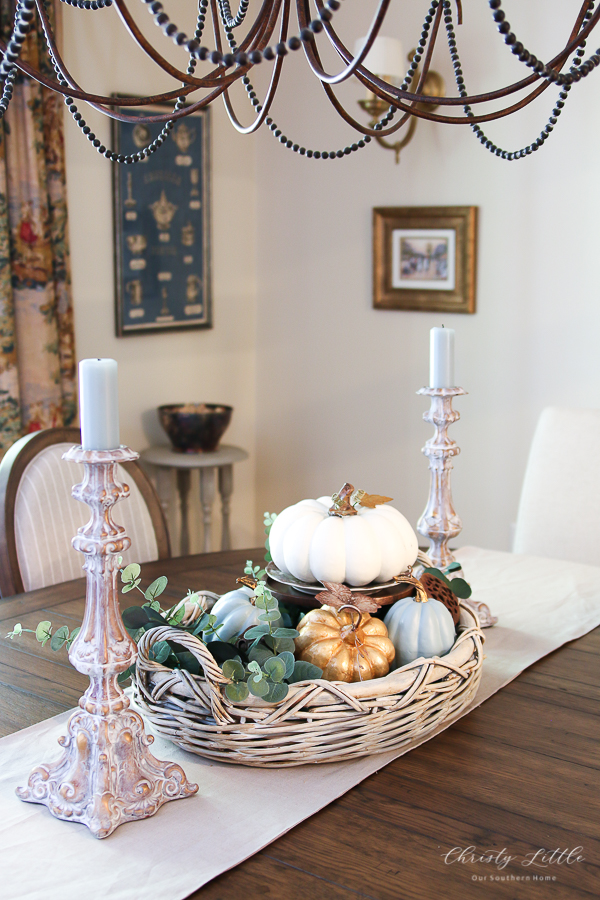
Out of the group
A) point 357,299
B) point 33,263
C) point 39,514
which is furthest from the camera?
point 357,299

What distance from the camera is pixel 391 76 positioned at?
293 cm

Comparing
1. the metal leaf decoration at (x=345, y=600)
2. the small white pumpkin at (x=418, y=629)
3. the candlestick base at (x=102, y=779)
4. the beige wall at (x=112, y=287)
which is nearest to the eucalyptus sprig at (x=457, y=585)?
the small white pumpkin at (x=418, y=629)

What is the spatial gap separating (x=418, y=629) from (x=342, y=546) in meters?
0.13

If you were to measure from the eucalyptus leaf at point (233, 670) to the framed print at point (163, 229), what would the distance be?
2.32 m

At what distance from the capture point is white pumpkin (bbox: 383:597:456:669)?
3.46ft

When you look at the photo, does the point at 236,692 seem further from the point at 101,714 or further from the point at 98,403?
the point at 98,403

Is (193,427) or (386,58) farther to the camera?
(193,427)

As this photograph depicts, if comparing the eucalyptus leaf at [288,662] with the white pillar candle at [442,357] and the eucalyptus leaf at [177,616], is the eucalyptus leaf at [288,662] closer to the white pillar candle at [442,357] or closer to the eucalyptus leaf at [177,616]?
the eucalyptus leaf at [177,616]

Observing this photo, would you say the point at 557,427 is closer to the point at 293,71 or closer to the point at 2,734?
the point at 2,734

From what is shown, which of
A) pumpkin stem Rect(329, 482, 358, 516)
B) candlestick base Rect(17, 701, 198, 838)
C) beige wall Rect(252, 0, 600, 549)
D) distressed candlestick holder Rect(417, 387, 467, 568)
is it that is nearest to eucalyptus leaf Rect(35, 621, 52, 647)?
candlestick base Rect(17, 701, 198, 838)

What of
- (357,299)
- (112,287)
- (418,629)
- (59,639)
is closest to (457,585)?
(418,629)

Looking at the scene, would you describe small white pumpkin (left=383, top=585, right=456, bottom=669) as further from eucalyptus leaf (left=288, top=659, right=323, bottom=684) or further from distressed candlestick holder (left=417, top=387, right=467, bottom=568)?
distressed candlestick holder (left=417, top=387, right=467, bottom=568)

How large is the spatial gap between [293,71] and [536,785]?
10.1 feet

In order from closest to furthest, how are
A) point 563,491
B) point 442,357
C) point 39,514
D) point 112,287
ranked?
point 442,357 < point 39,514 < point 563,491 < point 112,287
